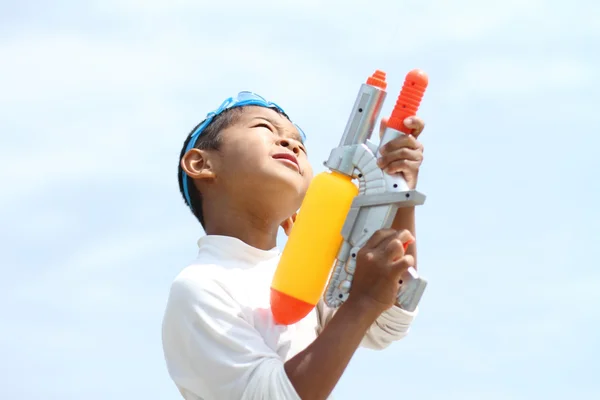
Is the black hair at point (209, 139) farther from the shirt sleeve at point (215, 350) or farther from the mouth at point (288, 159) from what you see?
the shirt sleeve at point (215, 350)

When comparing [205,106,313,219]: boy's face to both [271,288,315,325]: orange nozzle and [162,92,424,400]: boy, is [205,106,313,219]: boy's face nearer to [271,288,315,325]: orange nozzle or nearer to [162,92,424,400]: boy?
→ [162,92,424,400]: boy

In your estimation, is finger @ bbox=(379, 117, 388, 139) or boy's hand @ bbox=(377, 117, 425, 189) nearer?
Result: boy's hand @ bbox=(377, 117, 425, 189)

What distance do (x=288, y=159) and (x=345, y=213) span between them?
2.51ft

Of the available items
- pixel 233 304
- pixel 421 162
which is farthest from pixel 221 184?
pixel 421 162

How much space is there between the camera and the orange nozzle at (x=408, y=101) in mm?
5211

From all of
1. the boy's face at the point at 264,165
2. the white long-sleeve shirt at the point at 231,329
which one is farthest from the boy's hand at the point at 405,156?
the white long-sleeve shirt at the point at 231,329

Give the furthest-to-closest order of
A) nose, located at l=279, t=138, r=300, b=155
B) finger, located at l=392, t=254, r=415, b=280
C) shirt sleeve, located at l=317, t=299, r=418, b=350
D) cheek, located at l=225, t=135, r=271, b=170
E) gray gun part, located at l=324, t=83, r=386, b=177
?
nose, located at l=279, t=138, r=300, b=155
cheek, located at l=225, t=135, r=271, b=170
shirt sleeve, located at l=317, t=299, r=418, b=350
gray gun part, located at l=324, t=83, r=386, b=177
finger, located at l=392, t=254, r=415, b=280

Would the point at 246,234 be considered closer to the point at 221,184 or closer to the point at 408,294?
the point at 221,184

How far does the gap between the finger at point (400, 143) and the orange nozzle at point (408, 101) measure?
0.15 ft

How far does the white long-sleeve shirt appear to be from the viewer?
510 centimetres

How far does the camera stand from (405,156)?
17.0ft

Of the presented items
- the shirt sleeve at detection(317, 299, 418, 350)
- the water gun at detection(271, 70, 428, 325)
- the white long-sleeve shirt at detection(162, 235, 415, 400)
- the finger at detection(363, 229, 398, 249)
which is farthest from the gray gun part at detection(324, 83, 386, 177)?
the shirt sleeve at detection(317, 299, 418, 350)

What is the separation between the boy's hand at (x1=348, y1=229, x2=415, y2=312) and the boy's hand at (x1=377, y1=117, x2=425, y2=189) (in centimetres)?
32

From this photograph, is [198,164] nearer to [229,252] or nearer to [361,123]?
[229,252]
